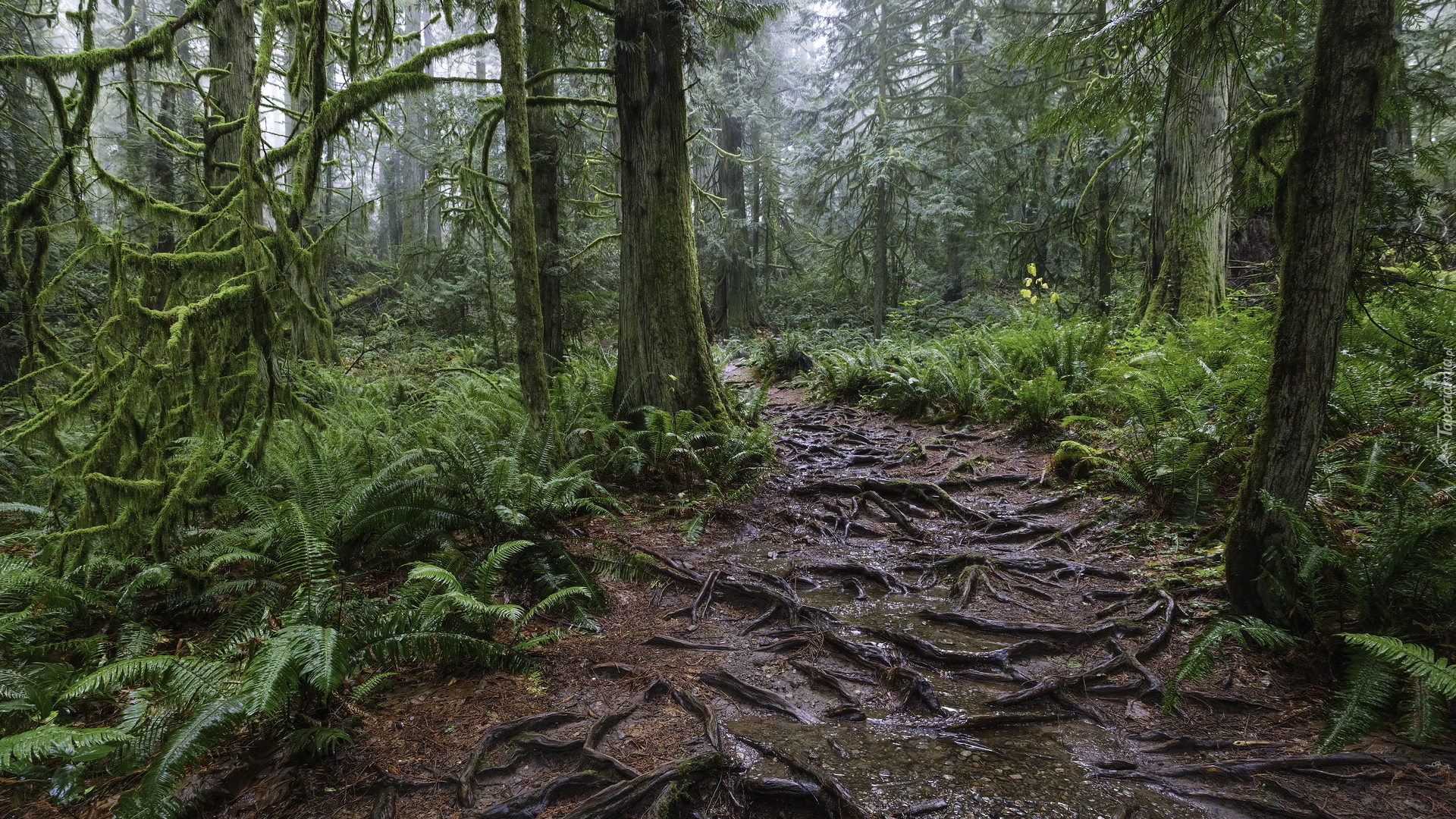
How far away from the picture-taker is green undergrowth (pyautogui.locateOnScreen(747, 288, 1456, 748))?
8.77ft

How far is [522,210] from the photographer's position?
15.8 feet

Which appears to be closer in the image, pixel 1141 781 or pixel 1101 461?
pixel 1141 781

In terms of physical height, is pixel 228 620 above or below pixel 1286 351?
below

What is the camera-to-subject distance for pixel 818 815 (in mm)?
2334

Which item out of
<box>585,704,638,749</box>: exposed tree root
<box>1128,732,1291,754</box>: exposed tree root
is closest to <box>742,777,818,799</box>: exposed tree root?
<box>585,704,638,749</box>: exposed tree root


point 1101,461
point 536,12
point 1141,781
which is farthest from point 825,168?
point 1141,781

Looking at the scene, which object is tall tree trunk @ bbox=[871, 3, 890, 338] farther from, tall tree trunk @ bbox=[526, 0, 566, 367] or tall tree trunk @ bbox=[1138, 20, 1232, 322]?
tall tree trunk @ bbox=[526, 0, 566, 367]

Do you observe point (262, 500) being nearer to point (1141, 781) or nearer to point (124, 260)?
point (124, 260)

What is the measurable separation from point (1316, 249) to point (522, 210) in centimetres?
479

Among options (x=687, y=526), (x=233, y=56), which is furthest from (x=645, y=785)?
(x=233, y=56)

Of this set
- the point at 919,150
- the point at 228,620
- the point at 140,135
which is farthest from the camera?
the point at 919,150

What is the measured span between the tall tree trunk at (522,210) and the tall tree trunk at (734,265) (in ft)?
41.7

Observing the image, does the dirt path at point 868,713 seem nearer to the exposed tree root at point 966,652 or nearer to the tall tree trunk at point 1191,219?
the exposed tree root at point 966,652

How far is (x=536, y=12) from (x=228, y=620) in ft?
23.9
